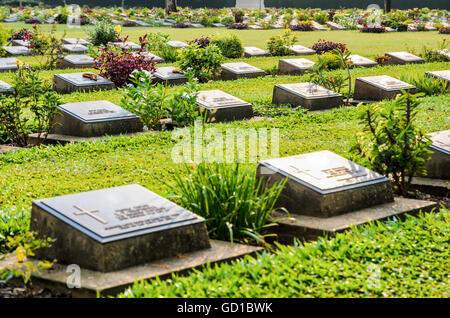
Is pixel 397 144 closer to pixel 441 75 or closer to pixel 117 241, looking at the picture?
pixel 117 241

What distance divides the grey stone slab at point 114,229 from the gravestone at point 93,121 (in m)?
3.37

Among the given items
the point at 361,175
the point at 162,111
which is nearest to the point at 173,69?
the point at 162,111

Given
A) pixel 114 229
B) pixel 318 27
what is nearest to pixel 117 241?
pixel 114 229

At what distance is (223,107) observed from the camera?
321 inches

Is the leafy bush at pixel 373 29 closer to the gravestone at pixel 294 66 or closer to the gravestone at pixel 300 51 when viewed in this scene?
the gravestone at pixel 300 51

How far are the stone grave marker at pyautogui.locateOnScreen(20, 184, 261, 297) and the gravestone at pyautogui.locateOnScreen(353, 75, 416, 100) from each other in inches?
265

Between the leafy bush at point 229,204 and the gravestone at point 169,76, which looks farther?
the gravestone at point 169,76

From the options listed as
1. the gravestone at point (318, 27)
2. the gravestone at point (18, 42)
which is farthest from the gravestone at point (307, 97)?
the gravestone at point (318, 27)

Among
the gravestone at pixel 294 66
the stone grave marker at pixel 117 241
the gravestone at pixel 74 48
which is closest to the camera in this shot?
the stone grave marker at pixel 117 241

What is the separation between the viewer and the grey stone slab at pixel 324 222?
166 inches

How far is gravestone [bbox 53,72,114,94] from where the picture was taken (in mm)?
10352

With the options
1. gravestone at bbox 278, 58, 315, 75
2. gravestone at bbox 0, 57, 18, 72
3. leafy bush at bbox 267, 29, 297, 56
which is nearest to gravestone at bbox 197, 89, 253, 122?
gravestone at bbox 278, 58, 315, 75

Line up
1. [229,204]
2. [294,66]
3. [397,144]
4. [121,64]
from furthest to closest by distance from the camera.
Result: [294,66]
[121,64]
[397,144]
[229,204]

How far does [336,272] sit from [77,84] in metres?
7.75
